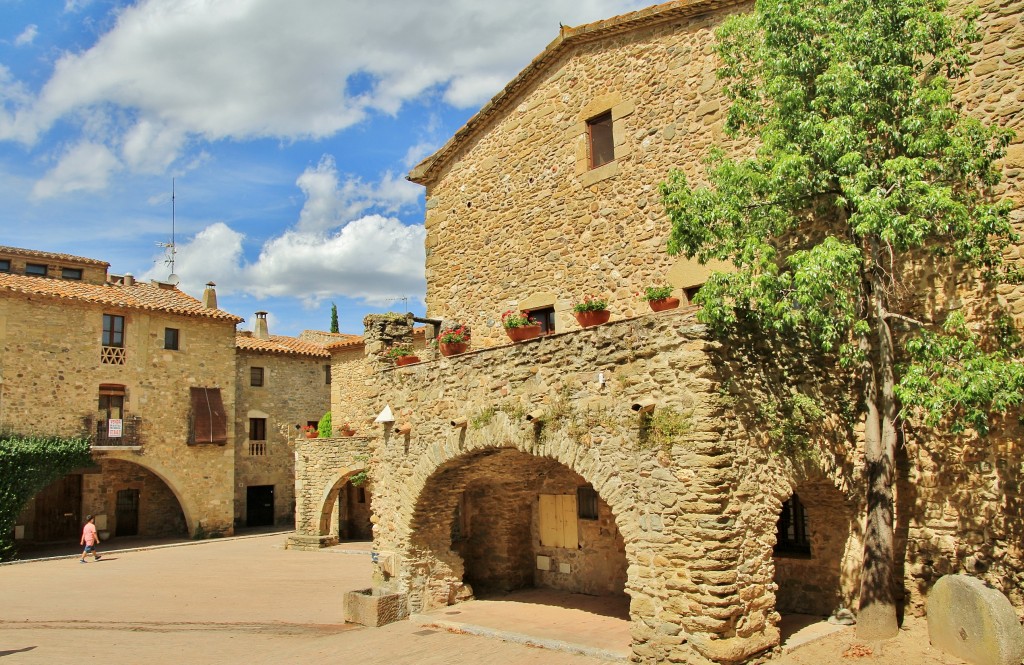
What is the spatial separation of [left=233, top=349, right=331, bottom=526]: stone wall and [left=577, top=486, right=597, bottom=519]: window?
73.4 feet

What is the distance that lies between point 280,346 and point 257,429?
3.98 m

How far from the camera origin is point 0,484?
75.8ft

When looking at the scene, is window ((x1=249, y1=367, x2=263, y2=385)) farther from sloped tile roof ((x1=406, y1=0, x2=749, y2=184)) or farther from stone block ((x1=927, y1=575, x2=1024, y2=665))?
stone block ((x1=927, y1=575, x2=1024, y2=665))

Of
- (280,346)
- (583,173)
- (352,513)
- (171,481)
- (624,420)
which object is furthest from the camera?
(280,346)

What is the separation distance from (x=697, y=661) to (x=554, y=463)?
598 cm

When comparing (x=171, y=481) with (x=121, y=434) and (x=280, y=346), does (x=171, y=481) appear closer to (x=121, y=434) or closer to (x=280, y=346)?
(x=121, y=434)

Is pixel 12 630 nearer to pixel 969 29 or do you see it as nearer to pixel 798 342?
pixel 798 342

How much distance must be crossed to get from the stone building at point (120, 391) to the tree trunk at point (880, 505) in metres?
25.6

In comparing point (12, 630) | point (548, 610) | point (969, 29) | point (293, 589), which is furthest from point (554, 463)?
point (12, 630)

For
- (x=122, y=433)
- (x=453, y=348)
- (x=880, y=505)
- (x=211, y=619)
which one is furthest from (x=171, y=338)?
(x=880, y=505)

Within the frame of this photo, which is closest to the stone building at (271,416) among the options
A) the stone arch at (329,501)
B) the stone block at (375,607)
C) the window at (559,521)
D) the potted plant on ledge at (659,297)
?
the stone arch at (329,501)

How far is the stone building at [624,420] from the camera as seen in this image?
8.70 metres

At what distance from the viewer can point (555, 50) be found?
575 inches

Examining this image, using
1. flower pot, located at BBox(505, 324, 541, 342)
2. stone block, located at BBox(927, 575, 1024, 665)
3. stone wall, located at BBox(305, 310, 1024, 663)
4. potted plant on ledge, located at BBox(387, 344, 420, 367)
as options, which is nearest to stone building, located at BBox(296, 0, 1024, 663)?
stone wall, located at BBox(305, 310, 1024, 663)
